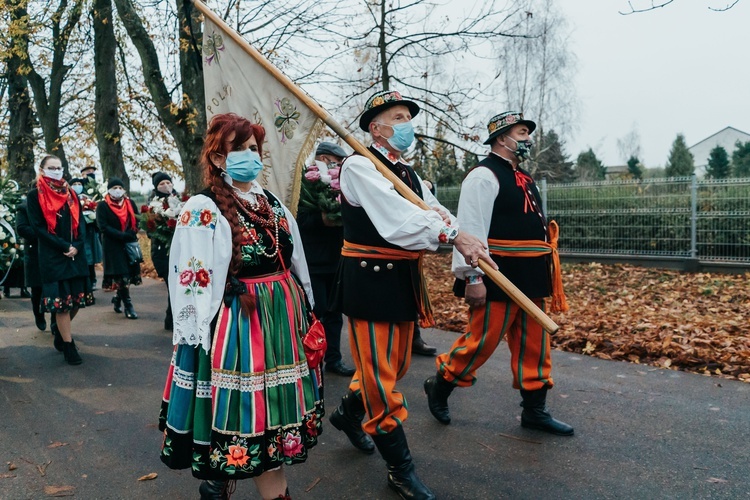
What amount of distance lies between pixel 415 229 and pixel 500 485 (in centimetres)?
151

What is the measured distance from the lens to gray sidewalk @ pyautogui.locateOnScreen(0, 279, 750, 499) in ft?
11.0

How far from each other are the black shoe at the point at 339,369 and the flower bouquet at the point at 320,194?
1.31 meters

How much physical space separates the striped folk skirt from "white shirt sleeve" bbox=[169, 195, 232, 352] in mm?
89

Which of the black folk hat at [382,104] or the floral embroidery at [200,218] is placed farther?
the black folk hat at [382,104]

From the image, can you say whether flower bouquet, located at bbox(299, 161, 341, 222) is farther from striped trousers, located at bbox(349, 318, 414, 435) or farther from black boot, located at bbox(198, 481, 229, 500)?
black boot, located at bbox(198, 481, 229, 500)

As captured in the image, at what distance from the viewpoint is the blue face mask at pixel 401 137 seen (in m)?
3.43

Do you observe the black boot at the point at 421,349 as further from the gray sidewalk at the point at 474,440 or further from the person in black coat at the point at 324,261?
the person in black coat at the point at 324,261

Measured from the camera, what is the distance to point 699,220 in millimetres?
11180

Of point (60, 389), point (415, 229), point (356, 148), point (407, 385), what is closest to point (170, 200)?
point (60, 389)

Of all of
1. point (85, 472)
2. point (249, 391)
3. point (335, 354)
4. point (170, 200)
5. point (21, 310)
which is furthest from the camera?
point (21, 310)

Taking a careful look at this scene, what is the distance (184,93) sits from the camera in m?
10.9

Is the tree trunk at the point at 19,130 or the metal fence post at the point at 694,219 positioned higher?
the tree trunk at the point at 19,130

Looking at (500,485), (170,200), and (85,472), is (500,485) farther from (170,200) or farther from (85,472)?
(170,200)

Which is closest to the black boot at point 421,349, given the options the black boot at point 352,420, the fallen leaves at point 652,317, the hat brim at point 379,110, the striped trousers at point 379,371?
the fallen leaves at point 652,317
